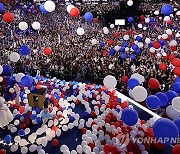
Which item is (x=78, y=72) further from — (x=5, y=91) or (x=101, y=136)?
(x=101, y=136)

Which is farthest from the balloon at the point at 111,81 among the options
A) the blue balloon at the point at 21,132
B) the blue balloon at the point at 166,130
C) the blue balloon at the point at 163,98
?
the blue balloon at the point at 166,130

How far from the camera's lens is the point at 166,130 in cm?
394

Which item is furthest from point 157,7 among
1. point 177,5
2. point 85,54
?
point 85,54

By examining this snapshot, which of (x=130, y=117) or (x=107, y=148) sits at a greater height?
(x=130, y=117)

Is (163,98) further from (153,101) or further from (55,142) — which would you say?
(55,142)

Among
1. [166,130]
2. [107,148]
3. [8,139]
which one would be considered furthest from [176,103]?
[8,139]

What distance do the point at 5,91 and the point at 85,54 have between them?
3865mm

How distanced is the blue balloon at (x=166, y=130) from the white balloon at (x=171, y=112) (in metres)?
1.29

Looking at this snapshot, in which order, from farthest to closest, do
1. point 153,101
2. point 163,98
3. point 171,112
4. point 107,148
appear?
point 163,98, point 171,112, point 153,101, point 107,148

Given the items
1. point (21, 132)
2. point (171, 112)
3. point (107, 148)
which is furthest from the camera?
point (21, 132)

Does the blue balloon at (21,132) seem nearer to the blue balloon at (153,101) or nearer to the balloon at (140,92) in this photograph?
the balloon at (140,92)

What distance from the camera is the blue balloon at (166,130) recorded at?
3908 millimetres

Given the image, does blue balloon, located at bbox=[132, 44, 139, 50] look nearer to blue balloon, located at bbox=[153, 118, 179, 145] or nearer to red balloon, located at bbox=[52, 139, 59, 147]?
red balloon, located at bbox=[52, 139, 59, 147]

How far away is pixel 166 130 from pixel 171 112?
152cm
